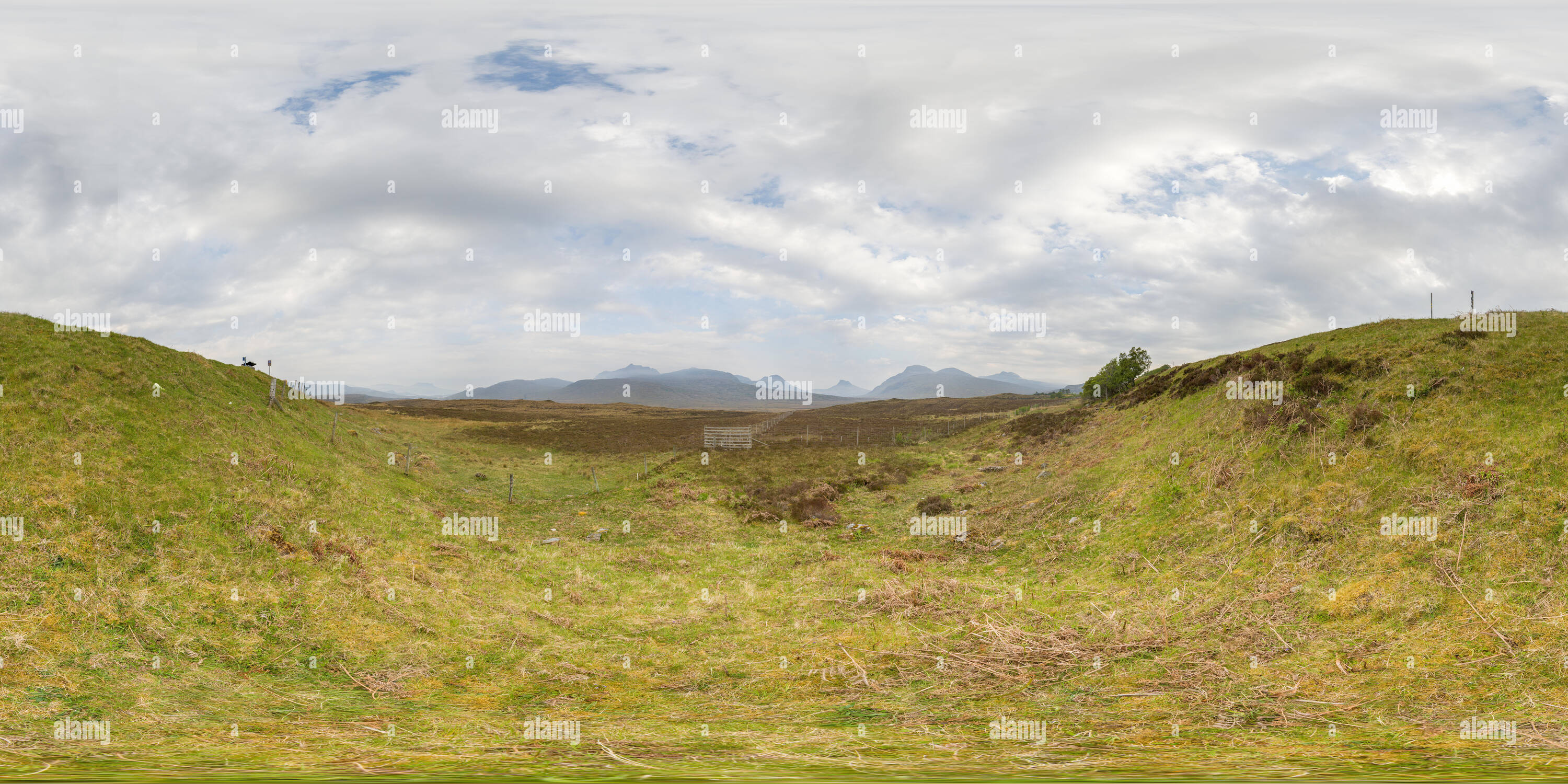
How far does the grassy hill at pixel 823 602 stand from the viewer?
8.66 metres

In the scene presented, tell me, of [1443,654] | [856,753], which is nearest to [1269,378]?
[1443,654]

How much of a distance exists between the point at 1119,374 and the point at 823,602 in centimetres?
4079

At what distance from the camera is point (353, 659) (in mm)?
12961

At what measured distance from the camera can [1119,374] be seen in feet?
163

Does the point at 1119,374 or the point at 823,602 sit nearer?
the point at 823,602

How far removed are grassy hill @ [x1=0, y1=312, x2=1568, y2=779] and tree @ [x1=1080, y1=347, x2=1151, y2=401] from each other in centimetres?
1995

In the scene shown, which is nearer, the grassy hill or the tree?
the grassy hill

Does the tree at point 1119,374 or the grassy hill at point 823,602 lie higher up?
the tree at point 1119,374

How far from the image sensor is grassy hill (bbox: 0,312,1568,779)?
8664 millimetres

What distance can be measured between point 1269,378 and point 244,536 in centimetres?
3459

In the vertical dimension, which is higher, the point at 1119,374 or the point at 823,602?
the point at 1119,374

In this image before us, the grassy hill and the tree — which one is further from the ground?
the tree

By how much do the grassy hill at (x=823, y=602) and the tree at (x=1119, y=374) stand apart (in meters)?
20.0

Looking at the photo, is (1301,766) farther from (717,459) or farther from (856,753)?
(717,459)
